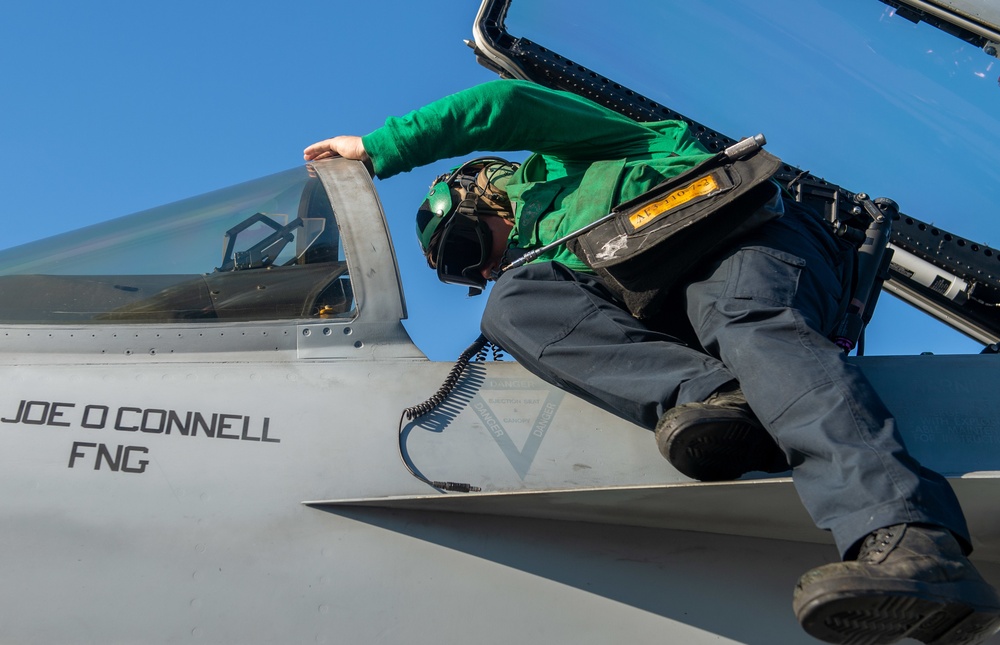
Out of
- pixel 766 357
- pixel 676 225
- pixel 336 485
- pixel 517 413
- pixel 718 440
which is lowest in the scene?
pixel 336 485

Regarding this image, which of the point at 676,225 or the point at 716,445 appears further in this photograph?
the point at 676,225

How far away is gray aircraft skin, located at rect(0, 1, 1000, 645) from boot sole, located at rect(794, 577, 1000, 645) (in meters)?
0.48

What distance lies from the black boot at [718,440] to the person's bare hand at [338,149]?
1.47 m

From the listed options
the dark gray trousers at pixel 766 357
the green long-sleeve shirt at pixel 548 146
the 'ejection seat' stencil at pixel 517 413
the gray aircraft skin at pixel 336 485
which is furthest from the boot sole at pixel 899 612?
the green long-sleeve shirt at pixel 548 146

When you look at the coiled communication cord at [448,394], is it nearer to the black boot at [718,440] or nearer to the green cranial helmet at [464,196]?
the black boot at [718,440]

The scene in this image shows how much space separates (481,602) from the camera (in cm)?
258

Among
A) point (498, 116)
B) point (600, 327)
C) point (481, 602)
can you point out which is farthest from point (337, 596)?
point (498, 116)

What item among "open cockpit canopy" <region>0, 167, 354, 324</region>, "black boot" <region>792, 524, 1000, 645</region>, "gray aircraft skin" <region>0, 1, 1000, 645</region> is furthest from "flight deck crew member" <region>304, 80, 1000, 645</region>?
"open cockpit canopy" <region>0, 167, 354, 324</region>

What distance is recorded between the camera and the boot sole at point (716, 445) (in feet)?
7.87

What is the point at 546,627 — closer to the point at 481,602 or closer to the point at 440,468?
the point at 481,602

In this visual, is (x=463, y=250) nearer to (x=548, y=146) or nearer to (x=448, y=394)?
(x=548, y=146)

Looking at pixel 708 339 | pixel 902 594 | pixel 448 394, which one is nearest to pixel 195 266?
pixel 448 394

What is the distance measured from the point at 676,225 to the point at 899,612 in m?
1.19

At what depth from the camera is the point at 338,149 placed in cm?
339
